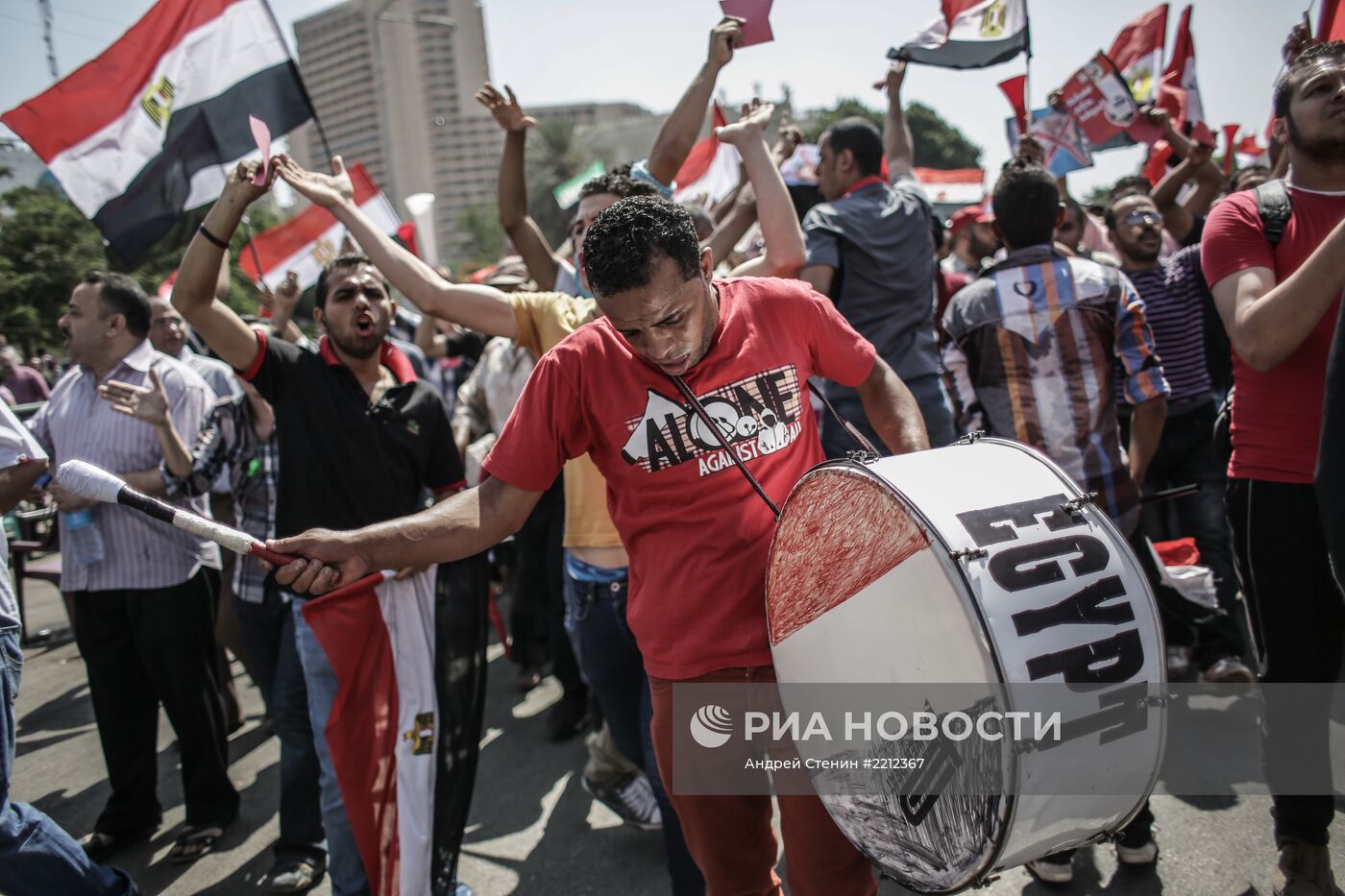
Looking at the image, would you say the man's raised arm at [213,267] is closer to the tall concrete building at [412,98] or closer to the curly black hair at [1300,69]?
the curly black hair at [1300,69]

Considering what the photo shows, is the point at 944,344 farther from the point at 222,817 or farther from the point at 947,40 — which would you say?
the point at 222,817

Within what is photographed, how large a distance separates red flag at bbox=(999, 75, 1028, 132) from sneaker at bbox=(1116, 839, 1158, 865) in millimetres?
4492

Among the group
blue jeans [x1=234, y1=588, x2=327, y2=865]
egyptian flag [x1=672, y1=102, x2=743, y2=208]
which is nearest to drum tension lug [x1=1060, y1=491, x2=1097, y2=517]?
blue jeans [x1=234, y1=588, x2=327, y2=865]

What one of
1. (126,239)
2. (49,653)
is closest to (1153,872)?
(126,239)

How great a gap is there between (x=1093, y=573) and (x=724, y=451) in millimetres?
821

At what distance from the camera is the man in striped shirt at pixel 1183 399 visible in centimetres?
431

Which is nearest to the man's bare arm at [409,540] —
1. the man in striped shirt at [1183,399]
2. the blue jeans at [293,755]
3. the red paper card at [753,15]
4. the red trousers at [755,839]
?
the red trousers at [755,839]

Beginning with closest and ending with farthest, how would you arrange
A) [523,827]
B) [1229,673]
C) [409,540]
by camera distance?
[409,540], [523,827], [1229,673]

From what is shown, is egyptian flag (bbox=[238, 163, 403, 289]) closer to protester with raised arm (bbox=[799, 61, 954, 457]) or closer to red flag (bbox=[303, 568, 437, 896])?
protester with raised arm (bbox=[799, 61, 954, 457])

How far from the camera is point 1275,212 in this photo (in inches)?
97.9

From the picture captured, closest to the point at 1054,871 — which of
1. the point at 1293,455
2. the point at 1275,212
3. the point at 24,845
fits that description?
the point at 1293,455

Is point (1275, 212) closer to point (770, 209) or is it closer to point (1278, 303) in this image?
point (1278, 303)

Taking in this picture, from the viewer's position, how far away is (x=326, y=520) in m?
3.08

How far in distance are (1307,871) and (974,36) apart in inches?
183
